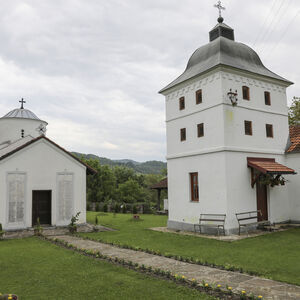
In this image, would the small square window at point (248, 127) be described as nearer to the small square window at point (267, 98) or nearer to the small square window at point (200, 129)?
the small square window at point (267, 98)

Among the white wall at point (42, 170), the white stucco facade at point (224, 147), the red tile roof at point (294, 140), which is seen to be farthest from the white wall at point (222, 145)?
the white wall at point (42, 170)

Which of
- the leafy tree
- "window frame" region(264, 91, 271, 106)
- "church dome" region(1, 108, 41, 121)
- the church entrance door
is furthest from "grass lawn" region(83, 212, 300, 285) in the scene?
the leafy tree

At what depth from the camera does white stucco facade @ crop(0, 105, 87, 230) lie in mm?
15934

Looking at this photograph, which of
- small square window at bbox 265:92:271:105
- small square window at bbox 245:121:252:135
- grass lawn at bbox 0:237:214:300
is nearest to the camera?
grass lawn at bbox 0:237:214:300

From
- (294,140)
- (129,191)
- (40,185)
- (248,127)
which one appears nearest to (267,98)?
(248,127)

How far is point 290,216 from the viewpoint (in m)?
16.1

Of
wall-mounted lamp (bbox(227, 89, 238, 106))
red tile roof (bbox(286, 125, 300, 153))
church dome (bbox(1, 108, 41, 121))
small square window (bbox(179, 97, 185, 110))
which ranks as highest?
church dome (bbox(1, 108, 41, 121))

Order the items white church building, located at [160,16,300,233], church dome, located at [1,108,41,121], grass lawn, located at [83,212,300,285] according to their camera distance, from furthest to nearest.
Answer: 1. church dome, located at [1,108,41,121]
2. white church building, located at [160,16,300,233]
3. grass lawn, located at [83,212,300,285]

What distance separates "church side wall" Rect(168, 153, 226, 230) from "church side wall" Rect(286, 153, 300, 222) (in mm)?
5037

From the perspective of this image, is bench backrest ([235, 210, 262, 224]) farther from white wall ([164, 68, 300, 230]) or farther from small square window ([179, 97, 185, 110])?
small square window ([179, 97, 185, 110])

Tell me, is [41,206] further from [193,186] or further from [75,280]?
[75,280]

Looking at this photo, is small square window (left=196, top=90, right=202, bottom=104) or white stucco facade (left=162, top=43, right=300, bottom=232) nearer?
white stucco facade (left=162, top=43, right=300, bottom=232)

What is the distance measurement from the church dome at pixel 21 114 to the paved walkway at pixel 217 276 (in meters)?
19.2

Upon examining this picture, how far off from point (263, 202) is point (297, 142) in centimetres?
413
